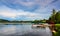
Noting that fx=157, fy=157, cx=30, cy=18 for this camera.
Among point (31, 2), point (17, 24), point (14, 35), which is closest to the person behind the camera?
point (31, 2)

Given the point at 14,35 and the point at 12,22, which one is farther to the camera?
the point at 14,35

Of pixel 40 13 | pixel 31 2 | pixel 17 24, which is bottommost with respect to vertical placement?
pixel 17 24

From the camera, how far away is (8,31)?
366cm

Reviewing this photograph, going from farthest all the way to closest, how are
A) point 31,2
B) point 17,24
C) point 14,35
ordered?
point 14,35 < point 17,24 < point 31,2

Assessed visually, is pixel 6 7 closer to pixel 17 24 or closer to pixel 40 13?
pixel 17 24

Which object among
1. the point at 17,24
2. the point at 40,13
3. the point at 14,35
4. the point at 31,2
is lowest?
the point at 14,35

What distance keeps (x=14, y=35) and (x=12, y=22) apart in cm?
49

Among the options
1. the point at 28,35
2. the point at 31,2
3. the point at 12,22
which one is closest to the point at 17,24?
the point at 12,22

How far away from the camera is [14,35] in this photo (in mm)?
3732

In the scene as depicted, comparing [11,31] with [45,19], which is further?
[11,31]

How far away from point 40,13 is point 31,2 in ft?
0.97

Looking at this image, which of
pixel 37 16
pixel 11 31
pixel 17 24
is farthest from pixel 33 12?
pixel 11 31

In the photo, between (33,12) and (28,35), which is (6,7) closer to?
(33,12)

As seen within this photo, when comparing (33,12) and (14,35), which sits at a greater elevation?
(33,12)
